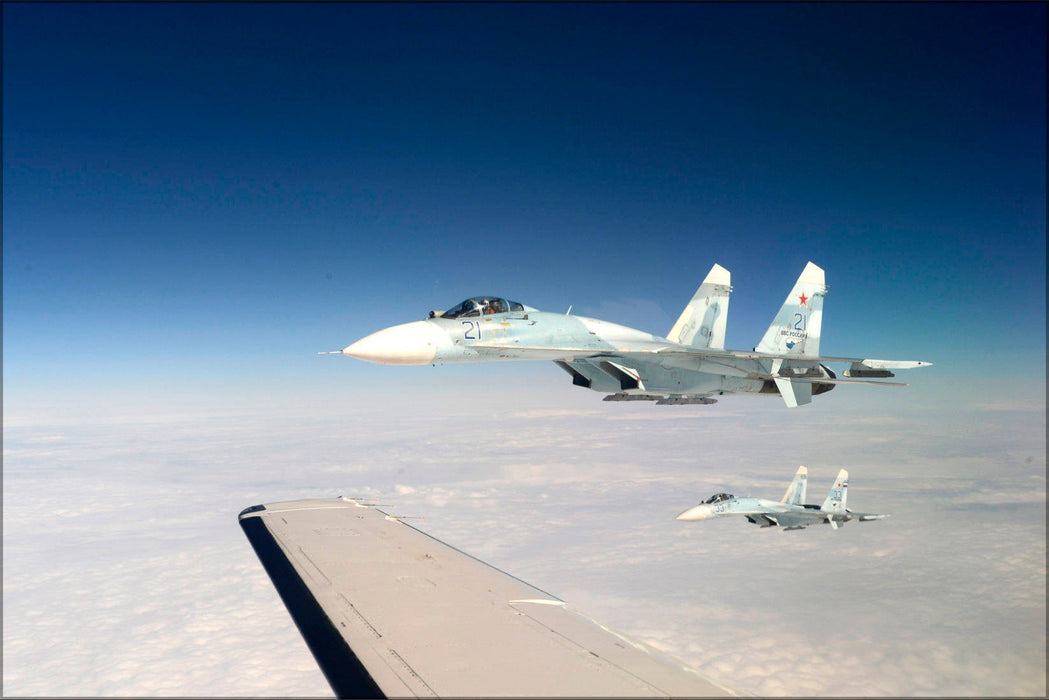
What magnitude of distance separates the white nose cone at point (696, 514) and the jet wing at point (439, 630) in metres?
15.4

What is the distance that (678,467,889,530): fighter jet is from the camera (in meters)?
25.4

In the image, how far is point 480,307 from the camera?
14078mm

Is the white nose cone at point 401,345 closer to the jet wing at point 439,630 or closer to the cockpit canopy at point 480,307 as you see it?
the cockpit canopy at point 480,307

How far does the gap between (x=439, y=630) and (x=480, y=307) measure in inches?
327

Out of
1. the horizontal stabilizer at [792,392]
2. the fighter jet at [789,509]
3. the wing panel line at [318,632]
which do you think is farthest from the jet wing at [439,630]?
the fighter jet at [789,509]

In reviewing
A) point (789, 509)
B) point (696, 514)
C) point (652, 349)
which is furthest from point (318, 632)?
point (789, 509)

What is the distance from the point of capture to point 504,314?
14.3 m

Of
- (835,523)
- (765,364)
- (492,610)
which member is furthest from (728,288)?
(492,610)

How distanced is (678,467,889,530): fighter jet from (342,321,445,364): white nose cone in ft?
54.1

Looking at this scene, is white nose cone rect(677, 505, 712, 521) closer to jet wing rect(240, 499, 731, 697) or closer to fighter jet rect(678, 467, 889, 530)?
fighter jet rect(678, 467, 889, 530)

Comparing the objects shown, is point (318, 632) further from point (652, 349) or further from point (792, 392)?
point (792, 392)

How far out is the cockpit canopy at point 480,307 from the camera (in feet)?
45.1

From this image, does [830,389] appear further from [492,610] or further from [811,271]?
[492,610]

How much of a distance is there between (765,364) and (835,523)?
15228 millimetres
